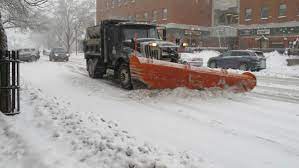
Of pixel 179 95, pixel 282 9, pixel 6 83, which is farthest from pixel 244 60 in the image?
pixel 282 9

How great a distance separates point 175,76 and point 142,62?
1.05 metres

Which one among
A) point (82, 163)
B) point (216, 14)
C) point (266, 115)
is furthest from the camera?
point (216, 14)

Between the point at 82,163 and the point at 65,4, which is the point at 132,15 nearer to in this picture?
the point at 65,4

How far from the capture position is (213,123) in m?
8.23

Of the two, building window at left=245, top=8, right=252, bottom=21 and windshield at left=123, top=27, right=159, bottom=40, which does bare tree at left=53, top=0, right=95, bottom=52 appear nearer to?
building window at left=245, top=8, right=252, bottom=21

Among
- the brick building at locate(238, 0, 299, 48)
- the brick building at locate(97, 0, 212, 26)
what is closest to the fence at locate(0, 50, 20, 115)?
the brick building at locate(238, 0, 299, 48)

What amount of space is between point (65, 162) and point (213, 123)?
3.77 meters

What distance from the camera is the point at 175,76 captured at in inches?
455

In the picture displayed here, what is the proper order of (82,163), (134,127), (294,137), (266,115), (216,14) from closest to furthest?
1. (82,163)
2. (294,137)
3. (134,127)
4. (266,115)
5. (216,14)

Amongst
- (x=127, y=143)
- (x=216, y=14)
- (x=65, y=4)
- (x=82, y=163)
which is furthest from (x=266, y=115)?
(x=65, y=4)

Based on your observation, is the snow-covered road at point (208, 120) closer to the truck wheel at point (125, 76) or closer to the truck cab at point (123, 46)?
the truck wheel at point (125, 76)

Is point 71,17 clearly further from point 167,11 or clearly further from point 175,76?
point 175,76

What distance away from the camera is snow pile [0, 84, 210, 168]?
17.4ft

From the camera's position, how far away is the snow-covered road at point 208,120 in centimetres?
613
